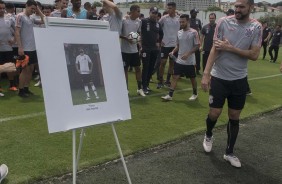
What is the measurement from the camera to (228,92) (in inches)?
181

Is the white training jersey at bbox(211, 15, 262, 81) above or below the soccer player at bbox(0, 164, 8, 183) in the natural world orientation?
above

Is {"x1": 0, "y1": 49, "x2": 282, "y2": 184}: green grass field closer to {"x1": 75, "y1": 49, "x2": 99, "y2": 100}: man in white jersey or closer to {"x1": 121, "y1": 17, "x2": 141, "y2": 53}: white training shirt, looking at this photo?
{"x1": 121, "y1": 17, "x2": 141, "y2": 53}: white training shirt

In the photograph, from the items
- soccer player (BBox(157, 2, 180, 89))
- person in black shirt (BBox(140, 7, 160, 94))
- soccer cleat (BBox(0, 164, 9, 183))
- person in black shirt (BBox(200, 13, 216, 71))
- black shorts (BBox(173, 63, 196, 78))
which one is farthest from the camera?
person in black shirt (BBox(200, 13, 216, 71))

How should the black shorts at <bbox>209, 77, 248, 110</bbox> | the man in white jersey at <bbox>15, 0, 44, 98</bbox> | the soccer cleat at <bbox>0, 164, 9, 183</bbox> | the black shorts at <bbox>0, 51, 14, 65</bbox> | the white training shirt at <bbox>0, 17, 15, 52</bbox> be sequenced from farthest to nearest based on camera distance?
the black shorts at <bbox>0, 51, 14, 65</bbox>
the white training shirt at <bbox>0, 17, 15, 52</bbox>
the man in white jersey at <bbox>15, 0, 44, 98</bbox>
the black shorts at <bbox>209, 77, 248, 110</bbox>
the soccer cleat at <bbox>0, 164, 9, 183</bbox>

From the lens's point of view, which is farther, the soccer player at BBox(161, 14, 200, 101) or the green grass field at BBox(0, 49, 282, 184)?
the soccer player at BBox(161, 14, 200, 101)

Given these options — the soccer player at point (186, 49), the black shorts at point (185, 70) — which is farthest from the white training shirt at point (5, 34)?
the black shorts at point (185, 70)

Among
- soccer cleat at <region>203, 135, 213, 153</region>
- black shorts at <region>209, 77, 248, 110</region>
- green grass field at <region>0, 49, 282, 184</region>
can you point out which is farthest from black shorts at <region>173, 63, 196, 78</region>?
black shorts at <region>209, 77, 248, 110</region>

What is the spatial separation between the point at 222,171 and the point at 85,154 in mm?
1820

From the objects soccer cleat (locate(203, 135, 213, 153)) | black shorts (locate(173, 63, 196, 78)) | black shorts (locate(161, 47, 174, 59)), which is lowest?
soccer cleat (locate(203, 135, 213, 153))

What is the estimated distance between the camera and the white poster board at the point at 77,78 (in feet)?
9.91

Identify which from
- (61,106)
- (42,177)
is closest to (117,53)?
(61,106)

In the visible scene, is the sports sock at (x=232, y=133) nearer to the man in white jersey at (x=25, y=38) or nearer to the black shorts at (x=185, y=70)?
the black shorts at (x=185, y=70)

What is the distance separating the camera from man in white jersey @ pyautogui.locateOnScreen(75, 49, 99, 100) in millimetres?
3276

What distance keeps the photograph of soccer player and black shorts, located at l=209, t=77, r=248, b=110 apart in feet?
5.90
